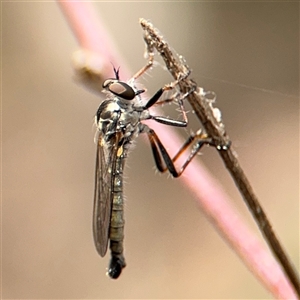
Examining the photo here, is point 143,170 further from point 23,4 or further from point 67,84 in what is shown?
point 23,4

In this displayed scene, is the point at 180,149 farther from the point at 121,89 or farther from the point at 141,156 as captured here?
the point at 141,156

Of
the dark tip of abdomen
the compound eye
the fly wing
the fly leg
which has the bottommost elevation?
the dark tip of abdomen

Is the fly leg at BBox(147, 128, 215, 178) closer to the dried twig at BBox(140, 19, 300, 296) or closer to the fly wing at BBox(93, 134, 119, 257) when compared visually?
the fly wing at BBox(93, 134, 119, 257)

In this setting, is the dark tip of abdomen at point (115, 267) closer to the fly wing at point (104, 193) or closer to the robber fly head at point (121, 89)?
the fly wing at point (104, 193)

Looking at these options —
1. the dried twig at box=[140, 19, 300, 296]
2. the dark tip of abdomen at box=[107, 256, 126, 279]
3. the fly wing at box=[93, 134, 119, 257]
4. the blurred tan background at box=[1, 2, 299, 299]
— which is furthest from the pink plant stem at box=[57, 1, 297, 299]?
the blurred tan background at box=[1, 2, 299, 299]

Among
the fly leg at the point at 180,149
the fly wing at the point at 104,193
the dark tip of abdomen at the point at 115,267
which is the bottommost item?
the dark tip of abdomen at the point at 115,267

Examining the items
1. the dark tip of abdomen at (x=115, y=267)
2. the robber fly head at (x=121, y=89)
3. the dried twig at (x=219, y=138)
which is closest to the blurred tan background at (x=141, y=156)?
the dark tip of abdomen at (x=115, y=267)
